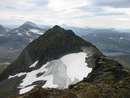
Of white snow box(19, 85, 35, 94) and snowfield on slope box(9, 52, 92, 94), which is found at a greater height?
snowfield on slope box(9, 52, 92, 94)

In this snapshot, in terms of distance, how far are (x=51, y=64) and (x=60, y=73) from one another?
15.1 m

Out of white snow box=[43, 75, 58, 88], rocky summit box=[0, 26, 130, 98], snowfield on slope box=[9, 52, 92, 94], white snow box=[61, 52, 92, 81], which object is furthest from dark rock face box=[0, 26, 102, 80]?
white snow box=[43, 75, 58, 88]

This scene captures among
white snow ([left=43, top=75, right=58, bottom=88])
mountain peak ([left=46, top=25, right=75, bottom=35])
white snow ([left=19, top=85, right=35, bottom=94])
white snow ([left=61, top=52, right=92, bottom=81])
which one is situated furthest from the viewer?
mountain peak ([left=46, top=25, right=75, bottom=35])

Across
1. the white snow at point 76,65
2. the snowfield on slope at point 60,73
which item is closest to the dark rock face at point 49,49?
the snowfield on slope at point 60,73

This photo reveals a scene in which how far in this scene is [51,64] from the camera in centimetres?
13850

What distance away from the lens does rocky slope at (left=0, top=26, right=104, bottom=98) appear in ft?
382

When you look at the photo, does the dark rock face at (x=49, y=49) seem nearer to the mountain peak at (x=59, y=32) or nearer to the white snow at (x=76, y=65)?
the mountain peak at (x=59, y=32)

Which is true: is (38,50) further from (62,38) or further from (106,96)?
(106,96)

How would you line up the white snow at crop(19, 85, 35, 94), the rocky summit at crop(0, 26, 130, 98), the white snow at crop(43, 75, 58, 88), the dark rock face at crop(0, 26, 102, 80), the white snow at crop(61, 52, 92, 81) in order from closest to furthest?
1. the rocky summit at crop(0, 26, 130, 98)
2. the white snow at crop(43, 75, 58, 88)
3. the white snow at crop(19, 85, 35, 94)
4. the white snow at crop(61, 52, 92, 81)
5. the dark rock face at crop(0, 26, 102, 80)

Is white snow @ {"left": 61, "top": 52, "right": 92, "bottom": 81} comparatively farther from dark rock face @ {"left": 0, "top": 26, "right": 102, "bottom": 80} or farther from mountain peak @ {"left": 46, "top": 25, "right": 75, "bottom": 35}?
mountain peak @ {"left": 46, "top": 25, "right": 75, "bottom": 35}

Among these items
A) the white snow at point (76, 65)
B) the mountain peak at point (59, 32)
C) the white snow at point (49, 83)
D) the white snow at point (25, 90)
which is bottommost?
the white snow at point (25, 90)

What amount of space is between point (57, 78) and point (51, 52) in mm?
39047

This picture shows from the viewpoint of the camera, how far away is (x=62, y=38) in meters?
166

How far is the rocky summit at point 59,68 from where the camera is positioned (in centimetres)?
8600
